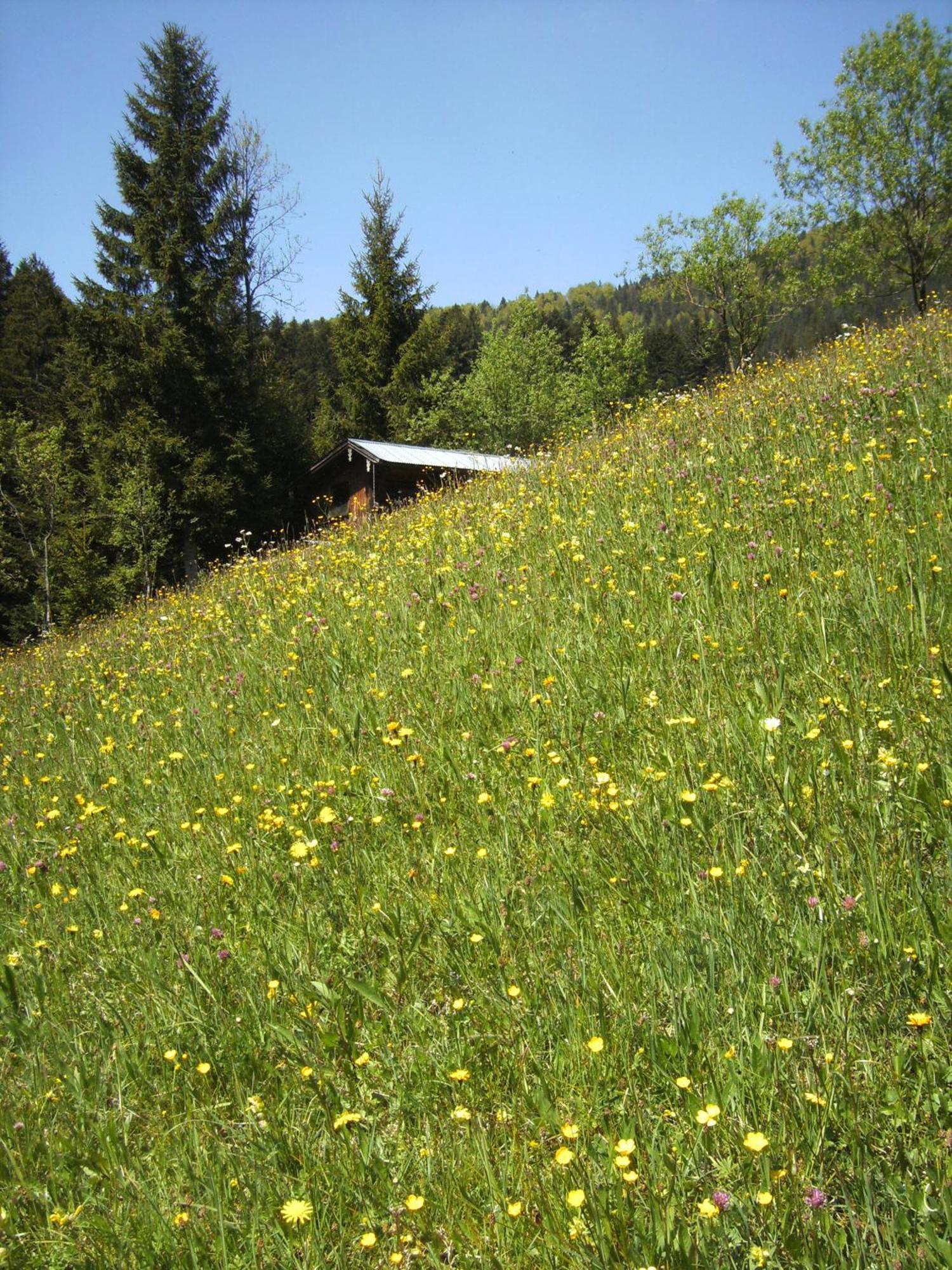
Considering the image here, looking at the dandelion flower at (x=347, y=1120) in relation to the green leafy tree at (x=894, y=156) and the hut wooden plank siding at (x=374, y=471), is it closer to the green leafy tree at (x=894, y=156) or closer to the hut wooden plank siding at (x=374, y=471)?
the hut wooden plank siding at (x=374, y=471)

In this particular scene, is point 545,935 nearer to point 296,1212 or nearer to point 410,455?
point 296,1212

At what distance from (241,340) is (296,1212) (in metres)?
32.4

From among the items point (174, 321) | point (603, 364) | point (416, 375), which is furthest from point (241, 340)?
point (603, 364)

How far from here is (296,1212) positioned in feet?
5.37

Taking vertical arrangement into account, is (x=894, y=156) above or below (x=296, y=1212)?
above

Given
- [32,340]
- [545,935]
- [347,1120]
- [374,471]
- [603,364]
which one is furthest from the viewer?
[603,364]

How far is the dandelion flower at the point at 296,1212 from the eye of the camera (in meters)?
1.64

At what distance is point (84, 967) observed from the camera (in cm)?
297

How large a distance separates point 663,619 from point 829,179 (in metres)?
45.8

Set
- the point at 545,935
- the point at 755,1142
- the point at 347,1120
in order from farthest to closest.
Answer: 1. the point at 545,935
2. the point at 347,1120
3. the point at 755,1142

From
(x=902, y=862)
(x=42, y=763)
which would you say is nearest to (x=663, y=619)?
(x=902, y=862)

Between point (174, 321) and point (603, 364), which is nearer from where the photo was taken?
point (174, 321)

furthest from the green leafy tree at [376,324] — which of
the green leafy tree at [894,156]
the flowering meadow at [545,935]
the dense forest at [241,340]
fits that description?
the flowering meadow at [545,935]

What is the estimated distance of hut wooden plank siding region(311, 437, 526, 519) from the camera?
84.0 ft
